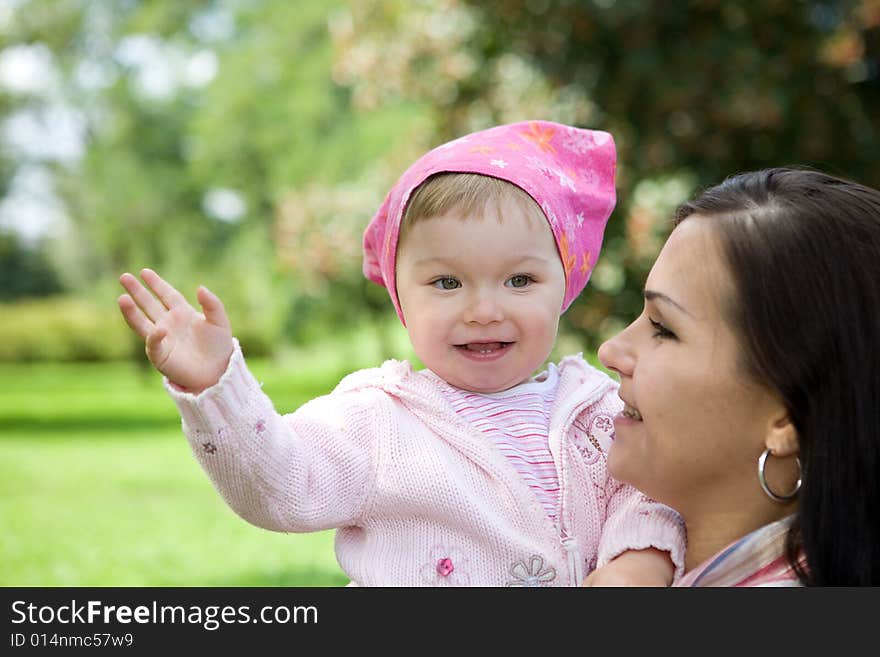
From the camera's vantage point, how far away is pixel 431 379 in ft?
7.75

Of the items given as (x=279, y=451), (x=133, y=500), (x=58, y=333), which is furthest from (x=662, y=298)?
(x=58, y=333)

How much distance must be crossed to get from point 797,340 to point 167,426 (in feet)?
49.4

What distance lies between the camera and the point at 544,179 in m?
2.34

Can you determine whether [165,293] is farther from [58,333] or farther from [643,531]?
[58,333]

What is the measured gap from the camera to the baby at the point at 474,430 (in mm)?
2129

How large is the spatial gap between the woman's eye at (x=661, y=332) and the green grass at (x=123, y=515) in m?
4.26

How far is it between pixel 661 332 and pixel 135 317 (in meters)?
0.93

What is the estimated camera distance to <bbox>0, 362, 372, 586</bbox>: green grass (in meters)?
6.46

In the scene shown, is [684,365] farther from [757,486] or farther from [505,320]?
[505,320]

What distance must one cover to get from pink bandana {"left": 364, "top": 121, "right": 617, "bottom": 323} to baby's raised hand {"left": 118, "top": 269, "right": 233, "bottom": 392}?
55 centimetres

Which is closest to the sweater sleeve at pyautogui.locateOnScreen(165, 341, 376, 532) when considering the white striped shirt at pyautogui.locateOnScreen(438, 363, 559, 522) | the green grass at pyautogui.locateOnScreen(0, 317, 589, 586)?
the white striped shirt at pyautogui.locateOnScreen(438, 363, 559, 522)

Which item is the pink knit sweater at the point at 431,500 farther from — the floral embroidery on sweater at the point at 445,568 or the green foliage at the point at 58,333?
the green foliage at the point at 58,333

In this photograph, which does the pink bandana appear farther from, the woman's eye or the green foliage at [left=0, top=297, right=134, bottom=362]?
the green foliage at [left=0, top=297, right=134, bottom=362]

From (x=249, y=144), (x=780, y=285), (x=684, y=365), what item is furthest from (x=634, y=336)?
(x=249, y=144)
